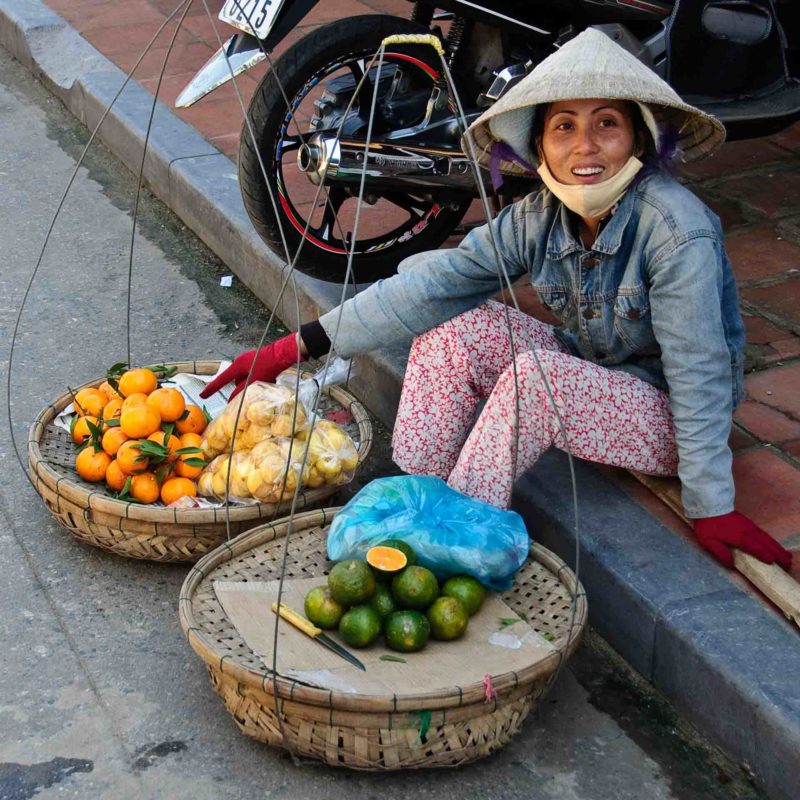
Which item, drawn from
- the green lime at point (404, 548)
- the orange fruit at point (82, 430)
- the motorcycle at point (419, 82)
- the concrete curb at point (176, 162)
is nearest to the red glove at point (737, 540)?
the green lime at point (404, 548)

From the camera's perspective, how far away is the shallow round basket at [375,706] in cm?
212

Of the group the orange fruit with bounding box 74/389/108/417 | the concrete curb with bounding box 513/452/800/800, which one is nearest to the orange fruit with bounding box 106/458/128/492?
the orange fruit with bounding box 74/389/108/417

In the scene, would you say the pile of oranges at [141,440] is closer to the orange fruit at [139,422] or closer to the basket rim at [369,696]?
the orange fruit at [139,422]

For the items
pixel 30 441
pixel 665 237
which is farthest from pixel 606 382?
pixel 30 441

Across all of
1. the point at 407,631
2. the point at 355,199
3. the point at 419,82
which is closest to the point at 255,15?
the point at 419,82

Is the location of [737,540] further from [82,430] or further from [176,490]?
[82,430]

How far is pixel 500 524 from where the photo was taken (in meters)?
2.53

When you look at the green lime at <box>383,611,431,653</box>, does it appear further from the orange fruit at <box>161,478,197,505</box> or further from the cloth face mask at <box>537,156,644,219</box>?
the cloth face mask at <box>537,156,644,219</box>

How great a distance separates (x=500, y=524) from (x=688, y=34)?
1.74 meters

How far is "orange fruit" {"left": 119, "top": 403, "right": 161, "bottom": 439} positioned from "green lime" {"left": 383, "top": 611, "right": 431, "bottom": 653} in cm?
83

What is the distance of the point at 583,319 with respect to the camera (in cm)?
270

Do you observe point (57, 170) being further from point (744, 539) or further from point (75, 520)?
point (744, 539)

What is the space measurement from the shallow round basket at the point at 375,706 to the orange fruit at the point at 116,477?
451 millimetres

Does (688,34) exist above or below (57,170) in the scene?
above
